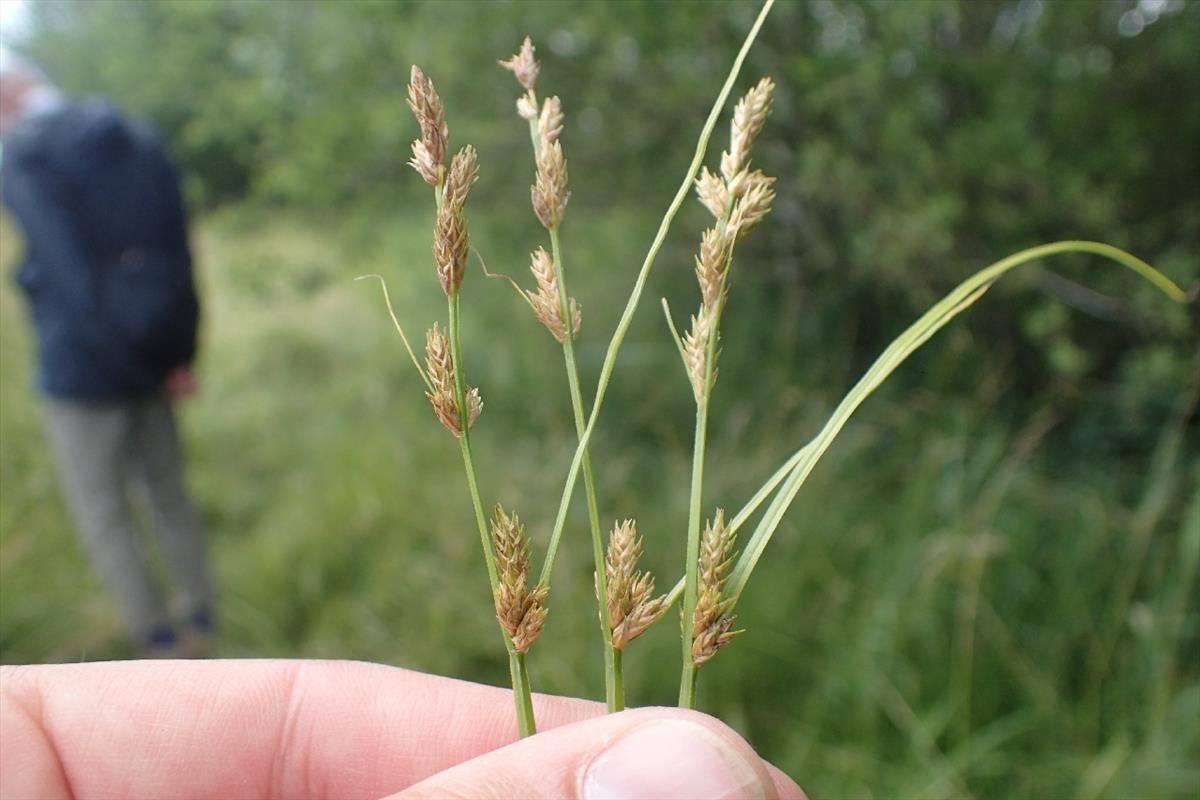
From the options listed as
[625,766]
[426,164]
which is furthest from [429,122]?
[625,766]

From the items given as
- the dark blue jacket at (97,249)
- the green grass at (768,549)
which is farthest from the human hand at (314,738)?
the dark blue jacket at (97,249)

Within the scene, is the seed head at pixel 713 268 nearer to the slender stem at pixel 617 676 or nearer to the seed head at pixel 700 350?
the seed head at pixel 700 350

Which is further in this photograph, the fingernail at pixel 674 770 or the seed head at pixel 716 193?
the fingernail at pixel 674 770

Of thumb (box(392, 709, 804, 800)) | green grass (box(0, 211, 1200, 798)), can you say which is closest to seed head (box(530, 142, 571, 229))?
thumb (box(392, 709, 804, 800))

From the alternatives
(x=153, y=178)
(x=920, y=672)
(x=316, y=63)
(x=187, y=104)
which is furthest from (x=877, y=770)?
(x=187, y=104)

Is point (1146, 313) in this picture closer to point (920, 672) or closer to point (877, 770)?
point (920, 672)

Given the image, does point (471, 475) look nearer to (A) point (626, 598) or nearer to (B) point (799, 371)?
(A) point (626, 598)

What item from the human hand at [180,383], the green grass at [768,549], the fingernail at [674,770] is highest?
the fingernail at [674,770]

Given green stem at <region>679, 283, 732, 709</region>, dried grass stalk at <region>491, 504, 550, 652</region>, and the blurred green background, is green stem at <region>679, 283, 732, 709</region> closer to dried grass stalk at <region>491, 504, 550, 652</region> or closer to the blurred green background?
dried grass stalk at <region>491, 504, 550, 652</region>
